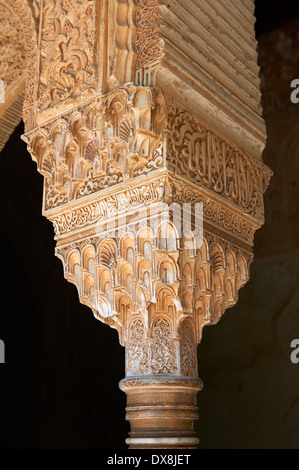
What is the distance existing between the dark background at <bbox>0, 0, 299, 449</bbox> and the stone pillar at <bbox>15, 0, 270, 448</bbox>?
4104mm

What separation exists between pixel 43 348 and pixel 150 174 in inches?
192

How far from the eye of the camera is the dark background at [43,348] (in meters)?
6.29

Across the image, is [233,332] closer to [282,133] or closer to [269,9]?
[282,133]

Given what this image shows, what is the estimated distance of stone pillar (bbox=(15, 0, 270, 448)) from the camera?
193 cm

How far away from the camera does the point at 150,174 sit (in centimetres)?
196

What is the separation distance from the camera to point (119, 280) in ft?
6.56

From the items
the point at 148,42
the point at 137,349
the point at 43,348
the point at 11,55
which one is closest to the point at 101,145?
the point at 148,42

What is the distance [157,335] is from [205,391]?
3119mm

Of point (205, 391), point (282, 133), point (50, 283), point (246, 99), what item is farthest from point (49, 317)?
point (246, 99)

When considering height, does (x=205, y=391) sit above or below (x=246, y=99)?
below

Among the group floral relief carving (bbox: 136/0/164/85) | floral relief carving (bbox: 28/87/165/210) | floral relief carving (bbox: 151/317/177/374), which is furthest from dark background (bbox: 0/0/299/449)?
floral relief carving (bbox: 151/317/177/374)

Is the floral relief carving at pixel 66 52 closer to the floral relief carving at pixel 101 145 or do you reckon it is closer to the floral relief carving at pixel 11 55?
the floral relief carving at pixel 101 145

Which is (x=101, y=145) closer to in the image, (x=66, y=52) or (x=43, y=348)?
(x=66, y=52)

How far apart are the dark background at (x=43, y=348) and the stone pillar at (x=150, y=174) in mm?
4104
